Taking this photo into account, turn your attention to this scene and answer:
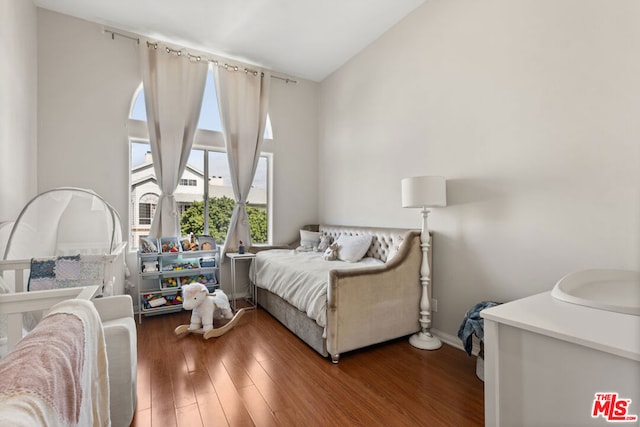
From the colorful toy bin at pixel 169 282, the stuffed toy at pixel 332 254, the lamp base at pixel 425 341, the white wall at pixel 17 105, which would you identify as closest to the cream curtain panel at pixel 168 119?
the colorful toy bin at pixel 169 282

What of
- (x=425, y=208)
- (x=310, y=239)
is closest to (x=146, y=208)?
(x=310, y=239)

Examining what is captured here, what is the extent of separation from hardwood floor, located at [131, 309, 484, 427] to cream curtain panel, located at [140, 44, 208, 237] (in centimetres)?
149

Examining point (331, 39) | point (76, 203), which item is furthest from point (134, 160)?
point (331, 39)

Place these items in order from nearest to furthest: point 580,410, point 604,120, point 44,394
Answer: point 44,394 < point 580,410 < point 604,120

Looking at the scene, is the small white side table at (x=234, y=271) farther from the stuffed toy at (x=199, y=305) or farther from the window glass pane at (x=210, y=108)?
the window glass pane at (x=210, y=108)

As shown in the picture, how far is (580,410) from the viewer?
96cm

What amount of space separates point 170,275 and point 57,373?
3.01m

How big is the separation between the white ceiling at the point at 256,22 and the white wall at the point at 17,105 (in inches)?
23.8

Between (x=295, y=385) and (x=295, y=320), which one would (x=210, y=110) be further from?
(x=295, y=385)

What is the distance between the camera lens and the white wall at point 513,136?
1669 mm

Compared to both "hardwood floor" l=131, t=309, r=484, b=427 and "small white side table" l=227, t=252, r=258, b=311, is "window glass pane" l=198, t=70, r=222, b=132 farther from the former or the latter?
"hardwood floor" l=131, t=309, r=484, b=427

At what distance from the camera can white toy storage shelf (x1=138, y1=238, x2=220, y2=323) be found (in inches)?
125

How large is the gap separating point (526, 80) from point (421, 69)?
1063 millimetres

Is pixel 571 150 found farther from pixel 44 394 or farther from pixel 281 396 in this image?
pixel 44 394
